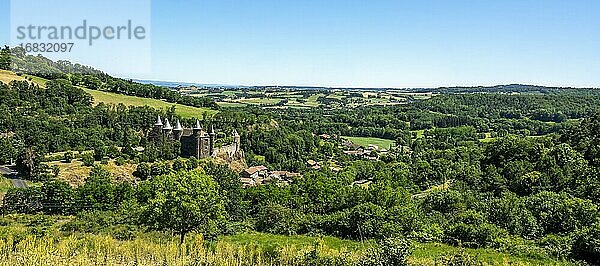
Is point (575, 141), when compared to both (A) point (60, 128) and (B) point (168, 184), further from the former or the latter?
(A) point (60, 128)

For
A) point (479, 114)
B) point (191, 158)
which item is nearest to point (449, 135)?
point (479, 114)

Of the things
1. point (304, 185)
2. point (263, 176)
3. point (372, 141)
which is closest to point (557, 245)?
point (304, 185)

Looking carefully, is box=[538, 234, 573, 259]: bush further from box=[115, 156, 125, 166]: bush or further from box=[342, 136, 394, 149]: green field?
box=[342, 136, 394, 149]: green field

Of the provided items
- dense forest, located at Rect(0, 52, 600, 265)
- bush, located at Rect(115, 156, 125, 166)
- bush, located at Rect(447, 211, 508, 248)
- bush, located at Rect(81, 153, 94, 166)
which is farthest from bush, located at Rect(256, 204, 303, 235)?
bush, located at Rect(115, 156, 125, 166)

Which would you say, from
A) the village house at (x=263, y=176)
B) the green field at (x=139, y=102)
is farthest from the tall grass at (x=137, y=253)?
the green field at (x=139, y=102)

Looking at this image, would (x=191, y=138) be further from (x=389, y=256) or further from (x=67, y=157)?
(x=389, y=256)

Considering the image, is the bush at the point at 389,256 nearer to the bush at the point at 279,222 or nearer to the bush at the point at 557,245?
the bush at the point at 557,245
